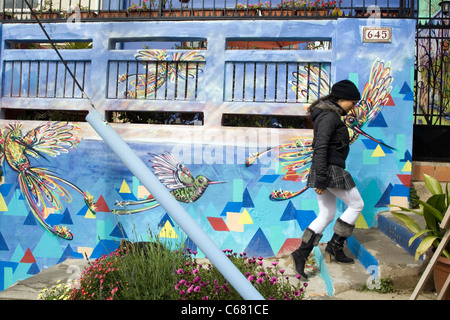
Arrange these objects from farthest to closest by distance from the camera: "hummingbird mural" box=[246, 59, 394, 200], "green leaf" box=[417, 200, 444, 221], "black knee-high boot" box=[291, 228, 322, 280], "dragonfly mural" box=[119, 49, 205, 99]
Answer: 1. "dragonfly mural" box=[119, 49, 205, 99]
2. "hummingbird mural" box=[246, 59, 394, 200]
3. "black knee-high boot" box=[291, 228, 322, 280]
4. "green leaf" box=[417, 200, 444, 221]

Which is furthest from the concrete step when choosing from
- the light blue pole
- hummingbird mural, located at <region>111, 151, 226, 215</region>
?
hummingbird mural, located at <region>111, 151, 226, 215</region>

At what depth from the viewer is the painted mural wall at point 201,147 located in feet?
16.5

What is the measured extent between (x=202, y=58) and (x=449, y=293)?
381 cm

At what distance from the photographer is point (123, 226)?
5.39 meters

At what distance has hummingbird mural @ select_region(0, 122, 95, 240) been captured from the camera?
5582 mm

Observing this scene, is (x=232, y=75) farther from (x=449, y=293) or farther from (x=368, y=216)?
(x=449, y=293)

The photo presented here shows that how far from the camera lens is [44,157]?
5.67m

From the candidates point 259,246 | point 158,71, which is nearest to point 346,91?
point 259,246

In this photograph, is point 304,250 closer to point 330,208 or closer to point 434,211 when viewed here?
point 330,208

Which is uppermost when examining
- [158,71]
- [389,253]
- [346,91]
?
[158,71]

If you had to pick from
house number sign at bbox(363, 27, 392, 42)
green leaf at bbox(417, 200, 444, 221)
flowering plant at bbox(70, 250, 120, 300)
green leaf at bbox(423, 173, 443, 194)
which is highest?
house number sign at bbox(363, 27, 392, 42)

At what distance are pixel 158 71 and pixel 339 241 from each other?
3.18 meters

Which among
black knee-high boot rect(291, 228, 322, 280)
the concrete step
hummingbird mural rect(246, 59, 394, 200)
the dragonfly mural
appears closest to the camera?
the concrete step

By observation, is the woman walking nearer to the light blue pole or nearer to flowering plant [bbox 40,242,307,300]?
flowering plant [bbox 40,242,307,300]
